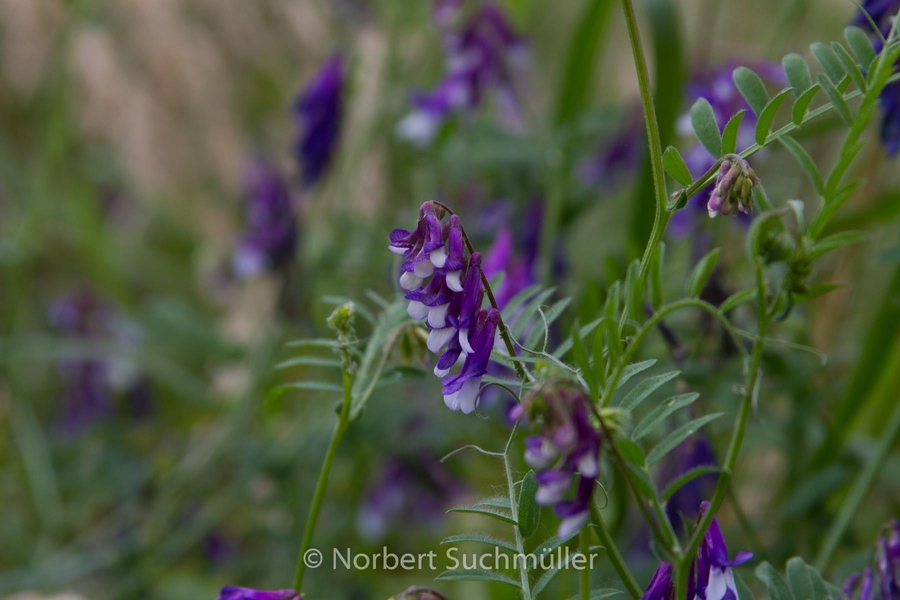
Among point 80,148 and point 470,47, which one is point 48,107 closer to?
point 80,148

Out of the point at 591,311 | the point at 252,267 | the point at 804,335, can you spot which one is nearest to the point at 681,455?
the point at 591,311

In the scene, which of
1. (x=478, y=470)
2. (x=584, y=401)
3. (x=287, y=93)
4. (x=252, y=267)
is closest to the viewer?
(x=584, y=401)

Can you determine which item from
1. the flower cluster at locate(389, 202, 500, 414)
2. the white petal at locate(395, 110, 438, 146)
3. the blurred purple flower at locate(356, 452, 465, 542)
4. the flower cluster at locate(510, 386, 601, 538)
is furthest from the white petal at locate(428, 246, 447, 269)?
the blurred purple flower at locate(356, 452, 465, 542)

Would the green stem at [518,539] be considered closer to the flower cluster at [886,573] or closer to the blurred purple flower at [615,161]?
the flower cluster at [886,573]

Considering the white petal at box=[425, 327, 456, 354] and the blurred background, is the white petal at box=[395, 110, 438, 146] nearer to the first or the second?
the blurred background

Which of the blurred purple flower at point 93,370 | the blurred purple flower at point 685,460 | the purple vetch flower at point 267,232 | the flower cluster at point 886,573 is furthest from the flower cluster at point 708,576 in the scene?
the blurred purple flower at point 93,370

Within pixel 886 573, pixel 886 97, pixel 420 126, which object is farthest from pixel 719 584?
pixel 420 126
